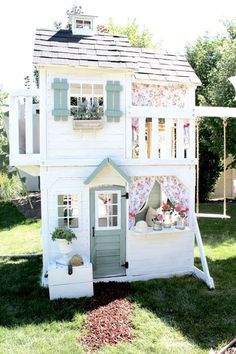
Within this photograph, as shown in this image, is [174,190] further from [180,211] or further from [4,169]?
[4,169]

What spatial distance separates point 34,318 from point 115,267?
1.95 meters

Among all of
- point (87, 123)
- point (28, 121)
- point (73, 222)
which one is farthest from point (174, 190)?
point (28, 121)

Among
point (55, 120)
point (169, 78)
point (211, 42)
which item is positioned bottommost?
point (55, 120)

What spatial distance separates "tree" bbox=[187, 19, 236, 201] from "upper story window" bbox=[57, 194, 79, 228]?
8.14m

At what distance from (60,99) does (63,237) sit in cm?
232

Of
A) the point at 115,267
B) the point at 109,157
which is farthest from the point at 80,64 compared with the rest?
the point at 115,267

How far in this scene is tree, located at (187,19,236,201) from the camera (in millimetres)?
13102

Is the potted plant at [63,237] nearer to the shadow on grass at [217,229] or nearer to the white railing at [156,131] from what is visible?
the white railing at [156,131]

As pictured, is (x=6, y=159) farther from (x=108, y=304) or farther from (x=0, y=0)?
(x=108, y=304)

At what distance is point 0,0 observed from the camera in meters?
8.59

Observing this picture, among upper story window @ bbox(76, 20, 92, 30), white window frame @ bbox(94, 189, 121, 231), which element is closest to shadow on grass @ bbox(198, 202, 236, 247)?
white window frame @ bbox(94, 189, 121, 231)

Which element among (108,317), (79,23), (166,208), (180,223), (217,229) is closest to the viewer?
(108,317)

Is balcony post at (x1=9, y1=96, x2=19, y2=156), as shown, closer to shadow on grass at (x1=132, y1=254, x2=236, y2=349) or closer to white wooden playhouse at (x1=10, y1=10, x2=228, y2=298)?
white wooden playhouse at (x1=10, y1=10, x2=228, y2=298)

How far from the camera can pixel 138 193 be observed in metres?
6.97
